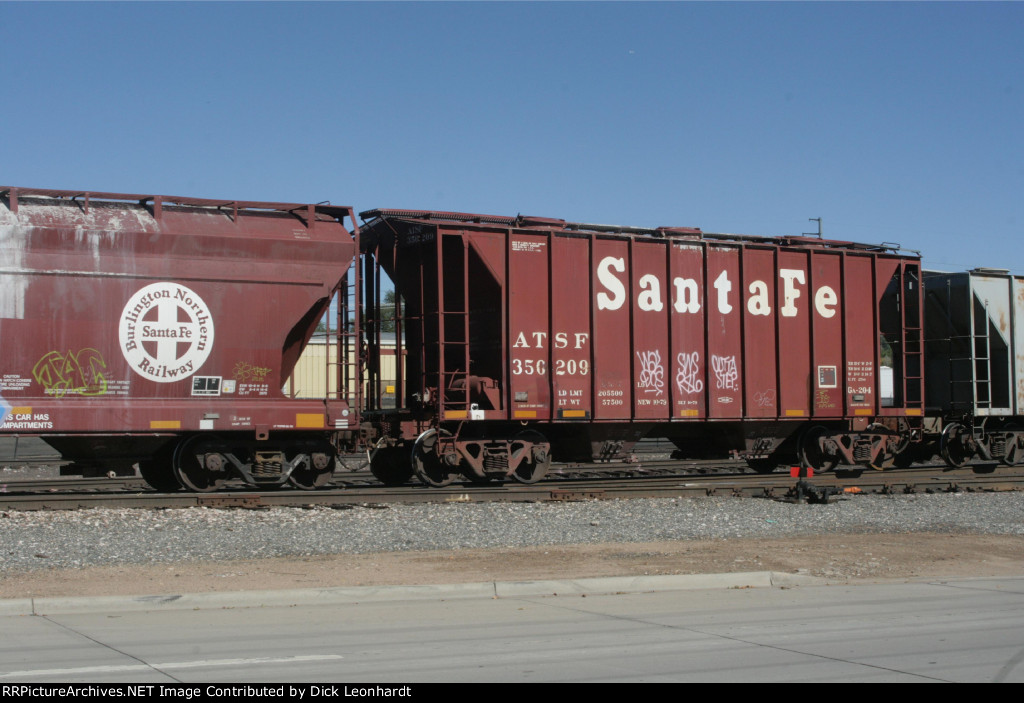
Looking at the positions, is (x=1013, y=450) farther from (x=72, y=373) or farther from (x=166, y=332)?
(x=72, y=373)

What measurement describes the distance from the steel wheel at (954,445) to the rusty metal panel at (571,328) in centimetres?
816

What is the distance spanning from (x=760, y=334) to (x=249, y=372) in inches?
346

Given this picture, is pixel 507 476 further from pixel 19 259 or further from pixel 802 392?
pixel 19 259

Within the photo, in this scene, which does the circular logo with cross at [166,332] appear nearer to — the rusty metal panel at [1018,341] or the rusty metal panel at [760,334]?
the rusty metal panel at [760,334]

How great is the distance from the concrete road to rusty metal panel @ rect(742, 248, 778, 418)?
29.5 feet

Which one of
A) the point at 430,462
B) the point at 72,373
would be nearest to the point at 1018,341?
the point at 430,462

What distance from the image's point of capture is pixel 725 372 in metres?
17.4

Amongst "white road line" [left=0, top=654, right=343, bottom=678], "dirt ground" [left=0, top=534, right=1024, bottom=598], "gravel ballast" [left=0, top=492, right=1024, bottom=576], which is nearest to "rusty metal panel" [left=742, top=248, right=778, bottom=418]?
"gravel ballast" [left=0, top=492, right=1024, bottom=576]

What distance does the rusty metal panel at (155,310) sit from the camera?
13055 mm

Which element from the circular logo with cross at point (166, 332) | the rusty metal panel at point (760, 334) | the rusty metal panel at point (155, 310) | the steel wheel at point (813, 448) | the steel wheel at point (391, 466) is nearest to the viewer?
the rusty metal panel at point (155, 310)

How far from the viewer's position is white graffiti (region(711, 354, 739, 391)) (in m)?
17.3

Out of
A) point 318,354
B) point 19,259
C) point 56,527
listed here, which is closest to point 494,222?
point 19,259

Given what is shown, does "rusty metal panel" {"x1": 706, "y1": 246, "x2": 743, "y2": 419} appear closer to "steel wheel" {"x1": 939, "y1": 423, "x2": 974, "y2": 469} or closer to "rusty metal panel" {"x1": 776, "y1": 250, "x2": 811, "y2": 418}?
"rusty metal panel" {"x1": 776, "y1": 250, "x2": 811, "y2": 418}

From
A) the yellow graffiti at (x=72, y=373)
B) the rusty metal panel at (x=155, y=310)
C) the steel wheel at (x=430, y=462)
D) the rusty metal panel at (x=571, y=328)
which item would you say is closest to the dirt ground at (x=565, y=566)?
the rusty metal panel at (x=155, y=310)
